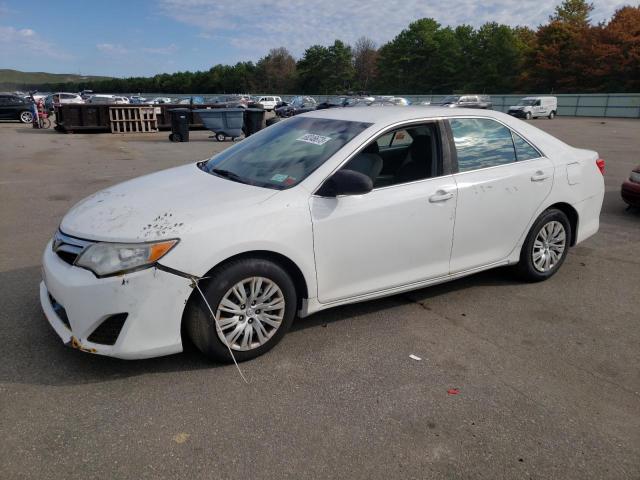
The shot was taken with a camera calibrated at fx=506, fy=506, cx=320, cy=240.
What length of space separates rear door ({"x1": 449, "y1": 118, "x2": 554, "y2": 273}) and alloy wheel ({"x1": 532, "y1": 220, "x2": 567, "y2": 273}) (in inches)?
11.3

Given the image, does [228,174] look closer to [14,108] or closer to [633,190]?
[633,190]

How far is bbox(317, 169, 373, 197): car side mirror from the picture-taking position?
3324 mm

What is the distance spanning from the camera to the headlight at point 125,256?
9.41ft

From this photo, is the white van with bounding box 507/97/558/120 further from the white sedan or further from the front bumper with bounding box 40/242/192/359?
the front bumper with bounding box 40/242/192/359

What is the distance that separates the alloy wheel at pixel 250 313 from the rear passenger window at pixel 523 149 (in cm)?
258

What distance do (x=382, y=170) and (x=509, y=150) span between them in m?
1.30

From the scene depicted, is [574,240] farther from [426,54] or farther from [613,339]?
→ [426,54]

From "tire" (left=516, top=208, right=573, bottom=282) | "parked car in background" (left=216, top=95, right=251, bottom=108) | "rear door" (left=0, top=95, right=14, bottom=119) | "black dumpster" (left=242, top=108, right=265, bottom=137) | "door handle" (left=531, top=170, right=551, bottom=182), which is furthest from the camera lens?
"parked car in background" (left=216, top=95, right=251, bottom=108)

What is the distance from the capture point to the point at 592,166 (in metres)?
4.96

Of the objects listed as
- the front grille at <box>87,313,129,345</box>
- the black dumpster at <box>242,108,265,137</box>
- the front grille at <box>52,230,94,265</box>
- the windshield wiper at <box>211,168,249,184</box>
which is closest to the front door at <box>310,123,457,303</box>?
the windshield wiper at <box>211,168,249,184</box>

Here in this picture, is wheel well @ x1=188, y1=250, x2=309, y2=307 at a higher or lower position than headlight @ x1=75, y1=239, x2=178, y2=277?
lower

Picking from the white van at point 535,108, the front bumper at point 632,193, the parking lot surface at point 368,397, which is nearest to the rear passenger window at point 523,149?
the parking lot surface at point 368,397

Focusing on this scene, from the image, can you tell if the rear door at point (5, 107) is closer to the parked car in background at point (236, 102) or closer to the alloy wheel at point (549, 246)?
the parked car in background at point (236, 102)

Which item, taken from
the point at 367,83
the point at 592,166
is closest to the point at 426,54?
the point at 367,83
